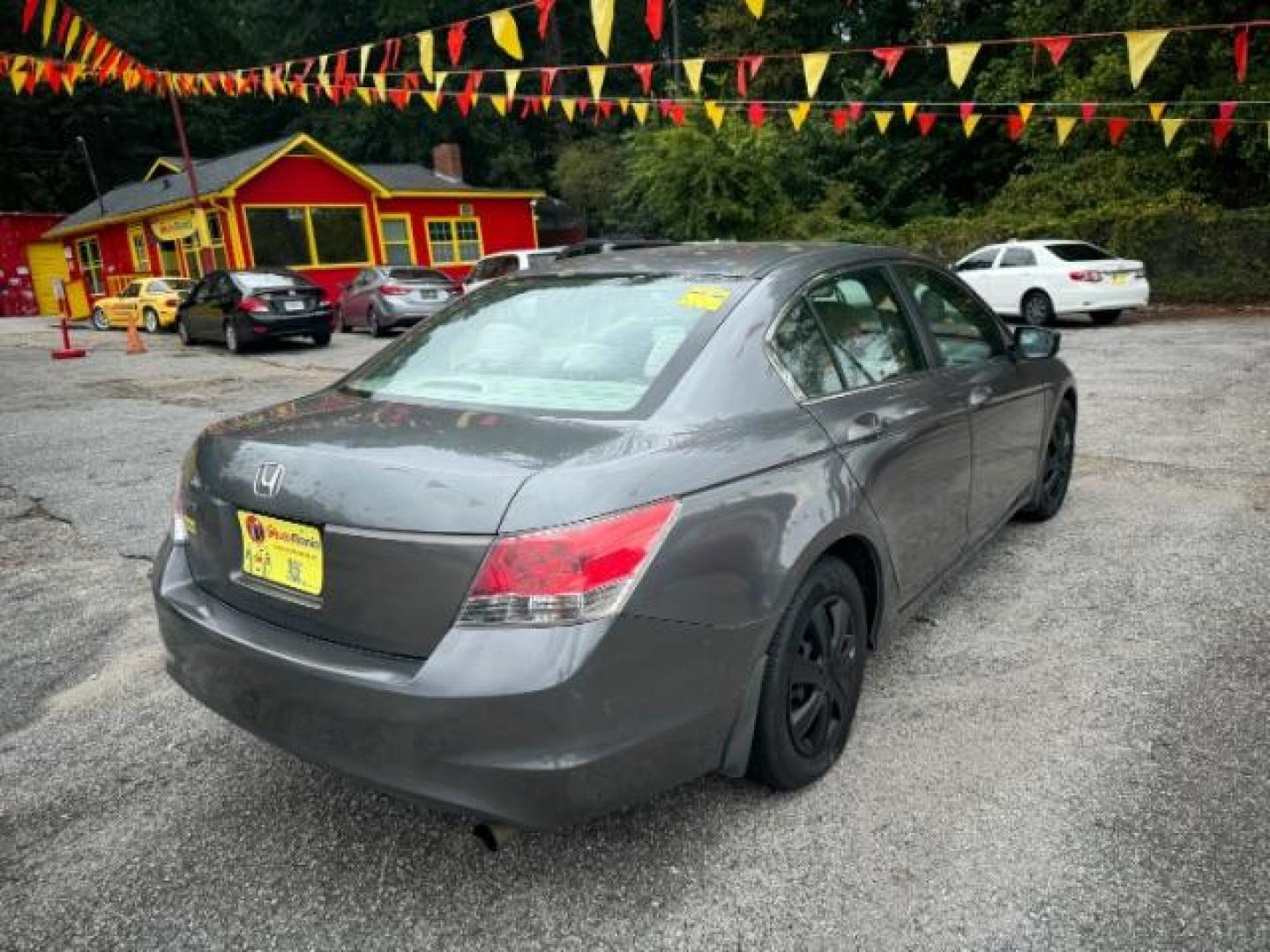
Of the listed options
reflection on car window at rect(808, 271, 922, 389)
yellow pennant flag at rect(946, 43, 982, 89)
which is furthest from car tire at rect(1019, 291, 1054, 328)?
reflection on car window at rect(808, 271, 922, 389)

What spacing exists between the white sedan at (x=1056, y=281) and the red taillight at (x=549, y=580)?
14012 millimetres

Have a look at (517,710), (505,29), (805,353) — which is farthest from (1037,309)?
(517,710)

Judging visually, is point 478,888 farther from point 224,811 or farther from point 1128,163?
point 1128,163

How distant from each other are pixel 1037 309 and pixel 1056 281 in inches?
25.5

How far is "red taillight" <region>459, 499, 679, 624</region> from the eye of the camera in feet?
6.59

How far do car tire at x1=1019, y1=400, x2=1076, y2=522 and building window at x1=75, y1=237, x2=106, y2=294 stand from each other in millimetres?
34562

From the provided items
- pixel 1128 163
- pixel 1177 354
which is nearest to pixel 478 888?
pixel 1177 354

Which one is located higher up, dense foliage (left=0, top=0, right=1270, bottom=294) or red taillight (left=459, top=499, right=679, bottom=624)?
dense foliage (left=0, top=0, right=1270, bottom=294)

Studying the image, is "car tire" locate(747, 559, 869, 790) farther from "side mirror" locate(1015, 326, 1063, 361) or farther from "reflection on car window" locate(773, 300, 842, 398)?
"side mirror" locate(1015, 326, 1063, 361)

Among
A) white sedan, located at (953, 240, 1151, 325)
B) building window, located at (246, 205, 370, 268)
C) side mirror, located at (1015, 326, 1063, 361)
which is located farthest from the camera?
building window, located at (246, 205, 370, 268)

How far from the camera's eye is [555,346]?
2947mm

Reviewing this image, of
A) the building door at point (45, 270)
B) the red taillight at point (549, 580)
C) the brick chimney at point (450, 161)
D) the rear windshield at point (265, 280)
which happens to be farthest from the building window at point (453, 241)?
the red taillight at point (549, 580)

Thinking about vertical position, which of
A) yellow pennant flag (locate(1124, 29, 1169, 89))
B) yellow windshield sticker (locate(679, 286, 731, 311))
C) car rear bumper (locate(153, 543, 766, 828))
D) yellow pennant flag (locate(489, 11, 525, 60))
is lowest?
car rear bumper (locate(153, 543, 766, 828))

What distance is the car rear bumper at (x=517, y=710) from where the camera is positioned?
6.55ft
